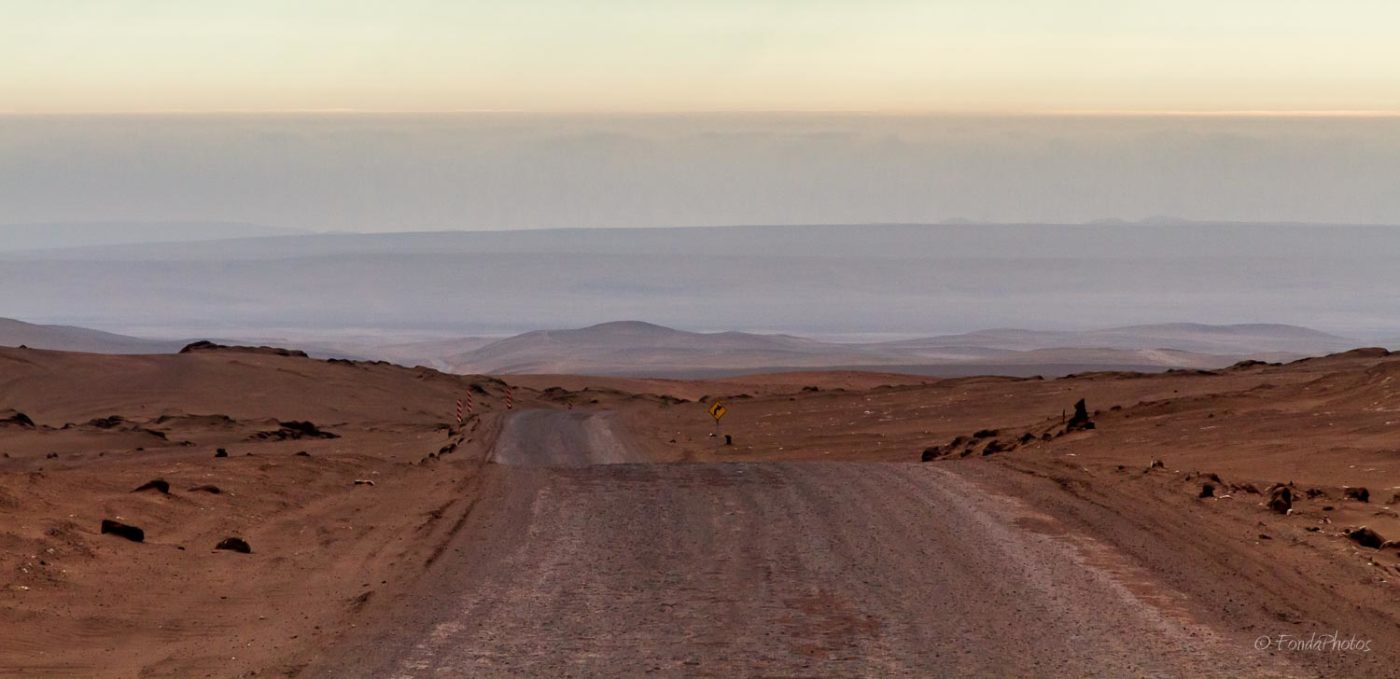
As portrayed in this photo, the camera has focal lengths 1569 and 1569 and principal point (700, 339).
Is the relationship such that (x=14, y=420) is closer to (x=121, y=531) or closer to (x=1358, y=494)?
(x=121, y=531)

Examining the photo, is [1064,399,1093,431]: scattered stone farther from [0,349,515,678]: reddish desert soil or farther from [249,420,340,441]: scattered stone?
[249,420,340,441]: scattered stone

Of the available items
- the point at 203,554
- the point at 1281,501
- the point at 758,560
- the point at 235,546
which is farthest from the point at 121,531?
the point at 1281,501

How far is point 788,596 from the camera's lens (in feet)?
43.2

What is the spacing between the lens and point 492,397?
71.9 meters

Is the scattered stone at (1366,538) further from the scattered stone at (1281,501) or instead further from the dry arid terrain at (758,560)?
the scattered stone at (1281,501)

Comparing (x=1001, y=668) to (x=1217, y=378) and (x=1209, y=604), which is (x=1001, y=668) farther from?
(x=1217, y=378)

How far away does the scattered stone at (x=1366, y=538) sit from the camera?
15.2 m

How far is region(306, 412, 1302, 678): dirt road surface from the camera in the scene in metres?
10.9

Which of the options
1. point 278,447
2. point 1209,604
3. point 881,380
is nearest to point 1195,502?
point 1209,604

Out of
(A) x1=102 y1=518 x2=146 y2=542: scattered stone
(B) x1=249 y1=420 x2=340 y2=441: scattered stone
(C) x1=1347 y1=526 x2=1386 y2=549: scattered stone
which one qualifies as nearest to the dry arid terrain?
(C) x1=1347 y1=526 x2=1386 y2=549: scattered stone

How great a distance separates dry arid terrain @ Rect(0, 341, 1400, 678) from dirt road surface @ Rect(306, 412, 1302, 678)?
0.14 ft

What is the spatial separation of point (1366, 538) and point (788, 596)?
242 inches

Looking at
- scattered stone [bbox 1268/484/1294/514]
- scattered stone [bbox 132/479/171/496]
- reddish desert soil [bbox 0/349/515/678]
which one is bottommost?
reddish desert soil [bbox 0/349/515/678]

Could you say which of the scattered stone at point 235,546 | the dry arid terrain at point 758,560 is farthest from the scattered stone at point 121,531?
the scattered stone at point 235,546
